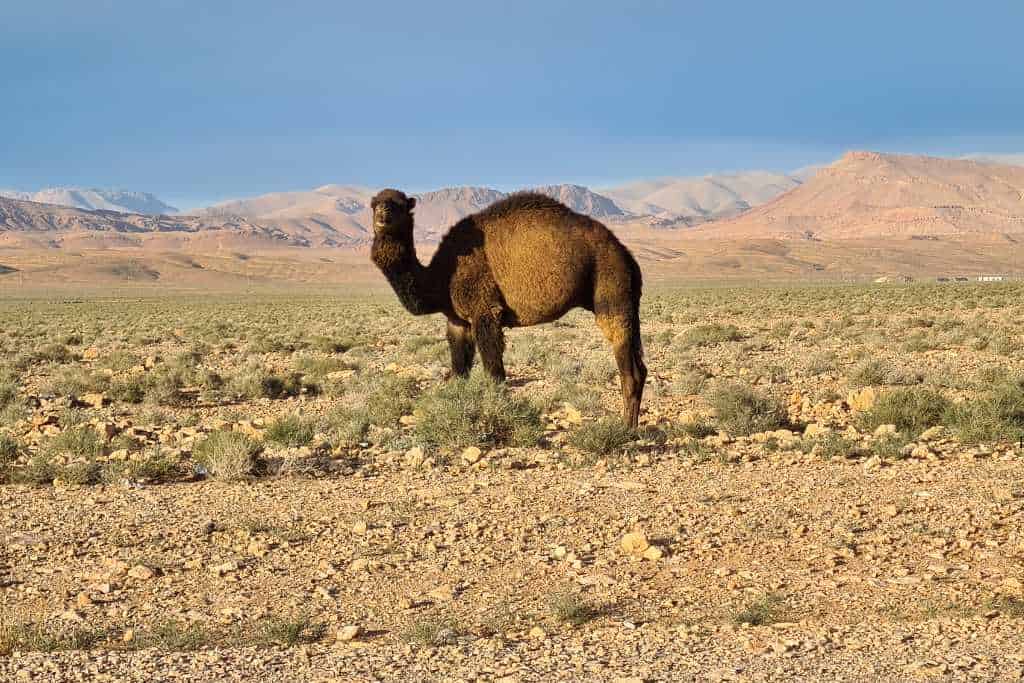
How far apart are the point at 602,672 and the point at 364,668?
1.18 meters

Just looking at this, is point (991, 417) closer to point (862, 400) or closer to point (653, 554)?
point (862, 400)

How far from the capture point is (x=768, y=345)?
24250 mm

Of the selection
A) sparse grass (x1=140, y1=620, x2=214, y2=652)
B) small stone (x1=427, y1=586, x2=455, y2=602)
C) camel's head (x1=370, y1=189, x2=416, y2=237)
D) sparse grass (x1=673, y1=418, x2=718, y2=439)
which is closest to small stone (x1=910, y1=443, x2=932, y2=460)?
sparse grass (x1=673, y1=418, x2=718, y2=439)

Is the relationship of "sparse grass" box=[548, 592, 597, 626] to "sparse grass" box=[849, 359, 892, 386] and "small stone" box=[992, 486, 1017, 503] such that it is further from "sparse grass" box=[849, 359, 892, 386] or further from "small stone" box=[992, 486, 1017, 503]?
"sparse grass" box=[849, 359, 892, 386]

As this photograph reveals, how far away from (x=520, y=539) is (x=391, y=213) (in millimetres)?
5321

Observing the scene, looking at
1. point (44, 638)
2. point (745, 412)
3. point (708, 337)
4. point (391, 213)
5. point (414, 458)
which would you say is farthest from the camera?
point (708, 337)

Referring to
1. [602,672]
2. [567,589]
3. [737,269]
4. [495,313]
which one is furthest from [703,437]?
[737,269]

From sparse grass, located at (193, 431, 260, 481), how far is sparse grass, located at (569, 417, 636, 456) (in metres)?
3.19

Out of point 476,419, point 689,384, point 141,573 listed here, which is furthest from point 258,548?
point 689,384

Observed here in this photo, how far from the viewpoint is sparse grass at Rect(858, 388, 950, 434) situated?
36.5ft

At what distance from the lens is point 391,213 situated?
449 inches

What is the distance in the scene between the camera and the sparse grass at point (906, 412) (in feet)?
36.5

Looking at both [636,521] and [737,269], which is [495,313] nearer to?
[636,521]

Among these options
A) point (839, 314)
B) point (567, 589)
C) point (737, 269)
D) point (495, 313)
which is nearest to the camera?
point (567, 589)
